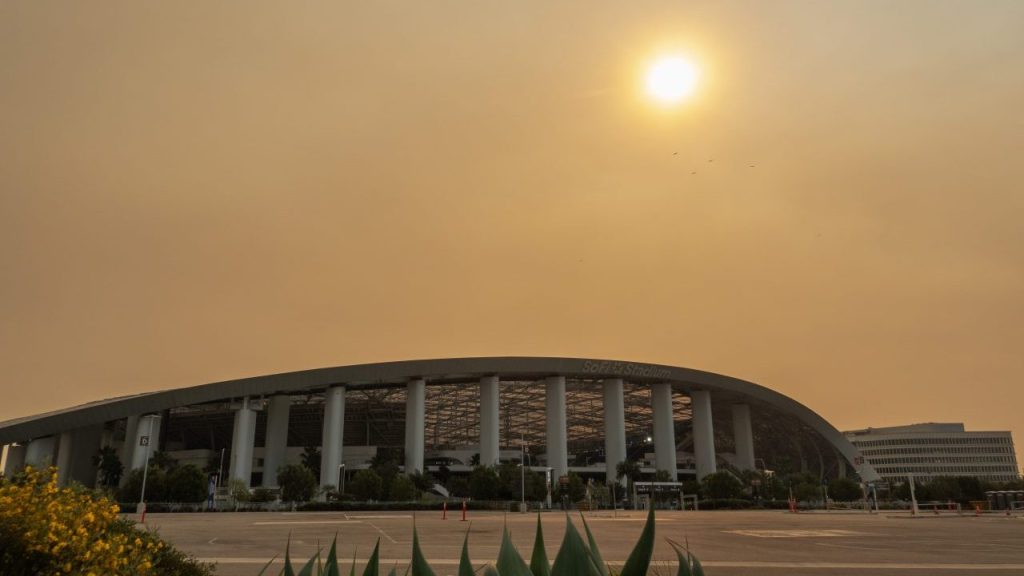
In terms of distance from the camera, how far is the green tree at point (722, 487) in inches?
2756

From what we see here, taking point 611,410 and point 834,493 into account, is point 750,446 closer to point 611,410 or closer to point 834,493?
point 834,493

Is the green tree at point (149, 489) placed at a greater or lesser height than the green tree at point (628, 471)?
lesser

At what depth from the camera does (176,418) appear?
313ft

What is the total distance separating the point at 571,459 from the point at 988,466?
366 feet

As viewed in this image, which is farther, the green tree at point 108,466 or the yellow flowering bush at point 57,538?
the green tree at point 108,466

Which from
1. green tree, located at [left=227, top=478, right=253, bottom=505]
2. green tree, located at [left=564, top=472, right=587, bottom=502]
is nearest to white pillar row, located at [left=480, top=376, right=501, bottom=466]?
green tree, located at [left=564, top=472, right=587, bottom=502]

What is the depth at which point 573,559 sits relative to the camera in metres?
2.00

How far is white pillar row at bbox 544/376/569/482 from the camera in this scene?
73.2m

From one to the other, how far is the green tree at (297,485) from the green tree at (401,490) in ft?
24.4

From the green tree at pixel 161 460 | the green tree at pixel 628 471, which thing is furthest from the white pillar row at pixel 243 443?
the green tree at pixel 628 471

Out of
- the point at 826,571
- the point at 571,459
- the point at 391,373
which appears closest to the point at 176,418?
the point at 391,373

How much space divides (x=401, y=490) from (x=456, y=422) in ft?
142

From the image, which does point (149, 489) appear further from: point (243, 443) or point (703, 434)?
point (703, 434)

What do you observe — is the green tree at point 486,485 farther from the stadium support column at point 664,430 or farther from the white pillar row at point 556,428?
the stadium support column at point 664,430
